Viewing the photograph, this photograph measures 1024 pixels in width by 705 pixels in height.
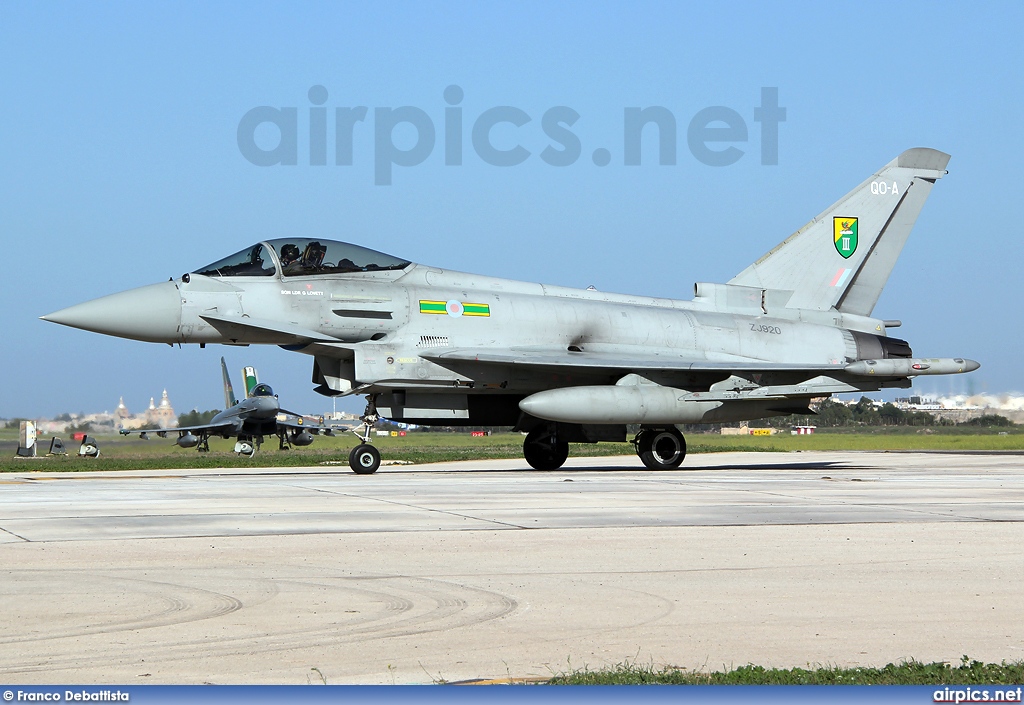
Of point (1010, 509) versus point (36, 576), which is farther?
point (1010, 509)

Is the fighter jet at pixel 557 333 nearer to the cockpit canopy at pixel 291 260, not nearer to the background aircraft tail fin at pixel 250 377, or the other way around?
the cockpit canopy at pixel 291 260

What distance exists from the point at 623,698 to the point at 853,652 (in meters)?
2.04

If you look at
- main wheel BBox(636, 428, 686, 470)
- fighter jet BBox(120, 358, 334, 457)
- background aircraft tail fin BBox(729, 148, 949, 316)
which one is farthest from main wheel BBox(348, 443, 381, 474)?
fighter jet BBox(120, 358, 334, 457)

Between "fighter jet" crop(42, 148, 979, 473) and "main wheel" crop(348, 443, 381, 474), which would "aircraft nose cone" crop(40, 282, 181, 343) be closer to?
"fighter jet" crop(42, 148, 979, 473)

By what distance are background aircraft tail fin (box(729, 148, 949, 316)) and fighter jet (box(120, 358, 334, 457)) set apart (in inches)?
986

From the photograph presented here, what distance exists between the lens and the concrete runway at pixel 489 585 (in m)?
4.70

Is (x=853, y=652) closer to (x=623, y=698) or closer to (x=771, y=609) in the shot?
(x=771, y=609)

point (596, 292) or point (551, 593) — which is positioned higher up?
point (596, 292)

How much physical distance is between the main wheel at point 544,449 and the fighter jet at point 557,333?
0.09 feet

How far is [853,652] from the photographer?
4785 millimetres

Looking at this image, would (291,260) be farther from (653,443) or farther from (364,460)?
(653,443)

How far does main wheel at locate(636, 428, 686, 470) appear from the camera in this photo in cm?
2028

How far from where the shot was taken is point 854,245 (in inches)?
895

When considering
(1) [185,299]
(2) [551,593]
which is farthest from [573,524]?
(1) [185,299]
